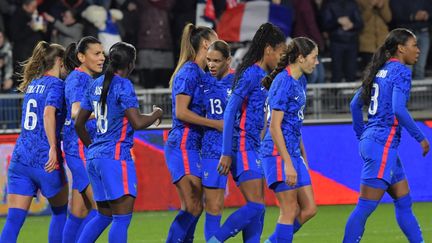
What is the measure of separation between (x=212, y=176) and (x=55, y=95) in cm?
158

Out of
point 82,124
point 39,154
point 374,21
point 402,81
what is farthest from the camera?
point 374,21

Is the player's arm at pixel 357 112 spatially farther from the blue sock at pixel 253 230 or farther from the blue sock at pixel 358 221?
the blue sock at pixel 253 230

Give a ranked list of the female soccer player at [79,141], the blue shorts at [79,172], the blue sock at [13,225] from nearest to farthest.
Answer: the blue sock at [13,225]
the female soccer player at [79,141]
the blue shorts at [79,172]

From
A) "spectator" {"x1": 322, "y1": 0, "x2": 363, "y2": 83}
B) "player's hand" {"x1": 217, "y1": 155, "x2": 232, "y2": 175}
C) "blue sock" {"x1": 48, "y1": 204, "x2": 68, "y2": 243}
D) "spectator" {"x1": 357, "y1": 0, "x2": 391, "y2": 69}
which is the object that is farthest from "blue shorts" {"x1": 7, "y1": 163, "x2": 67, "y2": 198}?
"spectator" {"x1": 357, "y1": 0, "x2": 391, "y2": 69}

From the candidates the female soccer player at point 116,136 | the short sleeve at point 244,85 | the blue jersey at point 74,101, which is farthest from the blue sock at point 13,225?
the short sleeve at point 244,85

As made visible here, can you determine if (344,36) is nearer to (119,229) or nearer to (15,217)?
(15,217)

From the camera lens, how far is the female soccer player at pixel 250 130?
9.60 meters

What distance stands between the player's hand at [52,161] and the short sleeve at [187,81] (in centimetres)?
121

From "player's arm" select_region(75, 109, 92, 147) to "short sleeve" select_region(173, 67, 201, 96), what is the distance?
3.28ft

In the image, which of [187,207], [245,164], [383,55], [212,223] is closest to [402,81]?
[383,55]

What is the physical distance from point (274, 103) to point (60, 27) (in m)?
8.39

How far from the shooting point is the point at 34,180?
10.1 metres

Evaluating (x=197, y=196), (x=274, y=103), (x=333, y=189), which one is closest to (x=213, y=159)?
(x=197, y=196)

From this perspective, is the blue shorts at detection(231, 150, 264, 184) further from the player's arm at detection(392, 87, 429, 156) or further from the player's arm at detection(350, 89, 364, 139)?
the player's arm at detection(392, 87, 429, 156)
